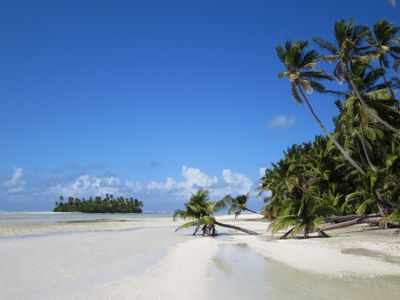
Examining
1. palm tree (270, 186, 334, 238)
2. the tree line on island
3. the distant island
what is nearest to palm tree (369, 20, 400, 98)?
the tree line on island

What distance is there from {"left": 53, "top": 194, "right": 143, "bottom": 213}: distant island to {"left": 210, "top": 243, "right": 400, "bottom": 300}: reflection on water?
116m

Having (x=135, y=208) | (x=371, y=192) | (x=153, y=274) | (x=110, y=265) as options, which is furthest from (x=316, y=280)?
(x=135, y=208)

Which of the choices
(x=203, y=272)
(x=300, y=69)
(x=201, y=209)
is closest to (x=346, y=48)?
(x=300, y=69)

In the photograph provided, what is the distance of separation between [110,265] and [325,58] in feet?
59.9

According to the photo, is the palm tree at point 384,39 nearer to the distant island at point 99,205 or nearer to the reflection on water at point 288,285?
the reflection on water at point 288,285

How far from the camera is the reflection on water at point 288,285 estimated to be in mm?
7590

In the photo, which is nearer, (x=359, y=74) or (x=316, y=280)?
(x=316, y=280)

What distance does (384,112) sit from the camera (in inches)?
961

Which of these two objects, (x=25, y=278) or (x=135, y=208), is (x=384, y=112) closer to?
(x=25, y=278)

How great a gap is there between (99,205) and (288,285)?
119373 mm

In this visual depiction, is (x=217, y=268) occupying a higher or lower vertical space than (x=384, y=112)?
lower

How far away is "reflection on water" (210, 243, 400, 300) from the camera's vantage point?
7590mm

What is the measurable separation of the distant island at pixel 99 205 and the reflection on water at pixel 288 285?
11631 cm

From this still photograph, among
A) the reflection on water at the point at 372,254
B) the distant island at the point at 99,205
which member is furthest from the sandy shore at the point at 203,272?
the distant island at the point at 99,205
